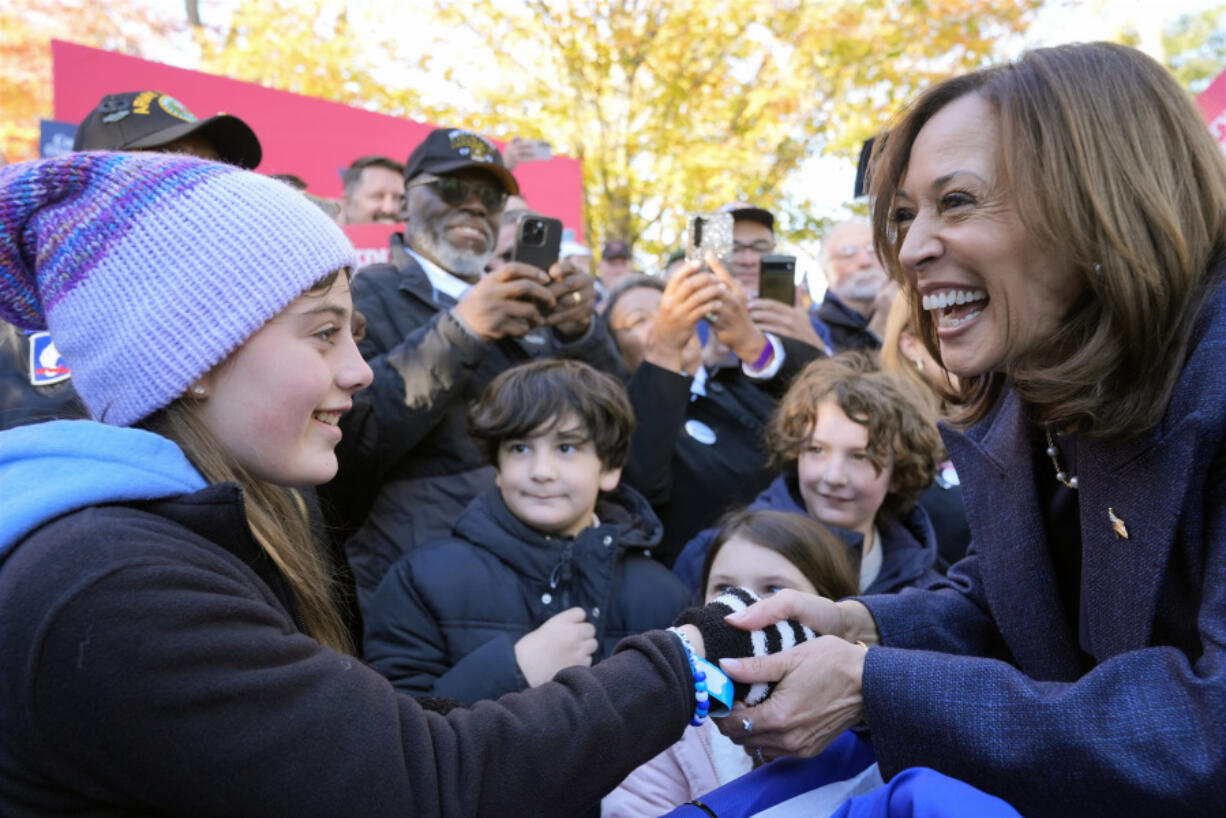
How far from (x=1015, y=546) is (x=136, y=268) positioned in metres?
1.78

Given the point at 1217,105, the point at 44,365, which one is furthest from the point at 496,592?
the point at 1217,105

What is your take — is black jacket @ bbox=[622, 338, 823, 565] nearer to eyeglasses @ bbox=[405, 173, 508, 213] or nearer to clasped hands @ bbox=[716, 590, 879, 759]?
eyeglasses @ bbox=[405, 173, 508, 213]

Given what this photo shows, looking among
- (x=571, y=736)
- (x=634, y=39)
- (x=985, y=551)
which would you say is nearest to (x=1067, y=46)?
(x=985, y=551)

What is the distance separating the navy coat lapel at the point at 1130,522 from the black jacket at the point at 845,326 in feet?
10.7

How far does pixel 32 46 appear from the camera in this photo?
1325 cm

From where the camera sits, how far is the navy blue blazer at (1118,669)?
1.68m

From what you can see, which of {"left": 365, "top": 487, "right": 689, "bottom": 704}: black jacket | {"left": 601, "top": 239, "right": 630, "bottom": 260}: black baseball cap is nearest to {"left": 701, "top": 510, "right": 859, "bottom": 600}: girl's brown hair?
{"left": 365, "top": 487, "right": 689, "bottom": 704}: black jacket

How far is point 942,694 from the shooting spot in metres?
1.95

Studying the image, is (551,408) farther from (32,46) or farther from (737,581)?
(32,46)

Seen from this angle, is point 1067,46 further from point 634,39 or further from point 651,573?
point 634,39

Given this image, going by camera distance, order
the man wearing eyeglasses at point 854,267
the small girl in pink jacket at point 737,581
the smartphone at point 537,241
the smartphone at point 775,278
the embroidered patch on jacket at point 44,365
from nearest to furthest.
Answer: the small girl in pink jacket at point 737,581
the embroidered patch on jacket at point 44,365
the smartphone at point 537,241
the smartphone at point 775,278
the man wearing eyeglasses at point 854,267

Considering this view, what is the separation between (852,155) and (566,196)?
5179mm

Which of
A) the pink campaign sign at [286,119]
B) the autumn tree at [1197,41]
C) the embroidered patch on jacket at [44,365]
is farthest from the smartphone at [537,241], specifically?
the autumn tree at [1197,41]

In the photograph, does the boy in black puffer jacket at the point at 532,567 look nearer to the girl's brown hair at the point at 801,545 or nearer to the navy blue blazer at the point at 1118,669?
the girl's brown hair at the point at 801,545
